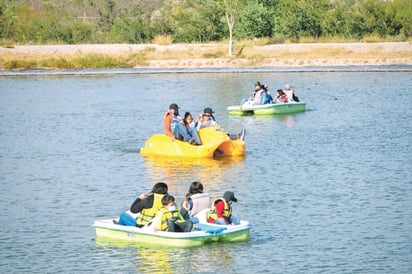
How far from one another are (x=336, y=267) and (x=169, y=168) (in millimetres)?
10694

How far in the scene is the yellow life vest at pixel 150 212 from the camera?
1953cm

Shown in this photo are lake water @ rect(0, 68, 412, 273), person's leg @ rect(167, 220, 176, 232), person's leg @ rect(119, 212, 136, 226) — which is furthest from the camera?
person's leg @ rect(119, 212, 136, 226)

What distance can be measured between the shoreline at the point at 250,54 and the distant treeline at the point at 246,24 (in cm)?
311

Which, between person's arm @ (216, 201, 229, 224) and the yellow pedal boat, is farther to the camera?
the yellow pedal boat

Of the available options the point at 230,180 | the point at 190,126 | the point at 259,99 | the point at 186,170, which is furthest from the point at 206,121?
the point at 259,99

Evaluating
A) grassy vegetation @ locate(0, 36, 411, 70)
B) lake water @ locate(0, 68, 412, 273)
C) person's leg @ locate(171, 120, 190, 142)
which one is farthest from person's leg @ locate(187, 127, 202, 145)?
grassy vegetation @ locate(0, 36, 411, 70)

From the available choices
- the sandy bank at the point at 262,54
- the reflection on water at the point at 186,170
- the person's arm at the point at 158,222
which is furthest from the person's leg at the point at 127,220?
the sandy bank at the point at 262,54

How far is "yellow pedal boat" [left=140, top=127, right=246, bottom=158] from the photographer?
29688 mm

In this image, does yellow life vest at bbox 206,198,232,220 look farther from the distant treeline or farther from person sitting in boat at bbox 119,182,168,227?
the distant treeline

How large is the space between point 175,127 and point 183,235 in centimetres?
1047

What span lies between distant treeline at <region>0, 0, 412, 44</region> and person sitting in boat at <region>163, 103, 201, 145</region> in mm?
40082

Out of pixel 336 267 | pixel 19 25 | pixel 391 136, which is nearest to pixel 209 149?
pixel 391 136

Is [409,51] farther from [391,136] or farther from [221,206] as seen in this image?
[221,206]

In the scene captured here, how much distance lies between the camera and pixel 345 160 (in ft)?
98.9
